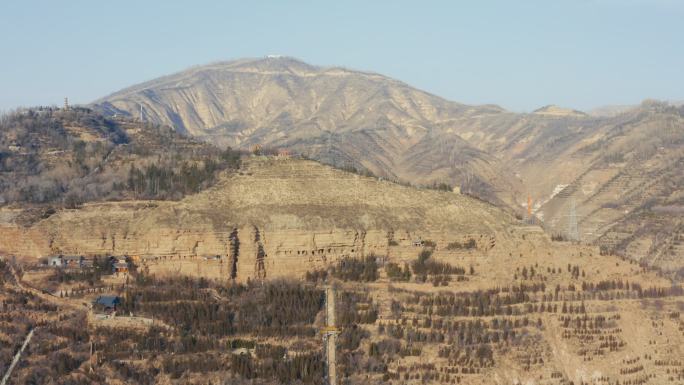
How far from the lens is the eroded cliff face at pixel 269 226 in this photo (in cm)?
5706

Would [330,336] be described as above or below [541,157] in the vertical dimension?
below

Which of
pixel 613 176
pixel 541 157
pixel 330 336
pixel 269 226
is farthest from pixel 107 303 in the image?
pixel 541 157

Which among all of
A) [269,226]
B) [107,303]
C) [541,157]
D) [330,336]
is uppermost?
[541,157]

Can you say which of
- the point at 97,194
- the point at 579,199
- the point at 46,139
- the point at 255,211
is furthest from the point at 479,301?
the point at 579,199

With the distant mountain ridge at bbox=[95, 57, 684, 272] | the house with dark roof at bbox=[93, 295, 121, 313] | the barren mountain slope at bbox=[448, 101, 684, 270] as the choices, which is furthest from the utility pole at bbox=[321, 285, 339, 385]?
the distant mountain ridge at bbox=[95, 57, 684, 272]

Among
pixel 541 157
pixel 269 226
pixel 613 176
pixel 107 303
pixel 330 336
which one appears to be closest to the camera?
pixel 330 336

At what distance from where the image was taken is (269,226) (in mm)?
59719

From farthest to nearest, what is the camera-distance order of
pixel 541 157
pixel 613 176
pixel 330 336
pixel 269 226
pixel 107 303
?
pixel 541 157 < pixel 613 176 < pixel 269 226 < pixel 107 303 < pixel 330 336

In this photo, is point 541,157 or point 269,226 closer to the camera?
point 269,226

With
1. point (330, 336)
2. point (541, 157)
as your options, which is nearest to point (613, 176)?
point (541, 157)

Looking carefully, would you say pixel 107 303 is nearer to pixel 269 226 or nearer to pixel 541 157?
pixel 269 226

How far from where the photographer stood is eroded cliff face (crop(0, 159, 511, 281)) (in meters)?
57.1

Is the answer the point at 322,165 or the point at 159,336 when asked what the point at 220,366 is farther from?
the point at 322,165

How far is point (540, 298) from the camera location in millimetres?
55094
